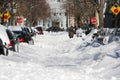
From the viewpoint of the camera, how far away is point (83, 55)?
23.2m

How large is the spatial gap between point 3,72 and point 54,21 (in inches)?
5473

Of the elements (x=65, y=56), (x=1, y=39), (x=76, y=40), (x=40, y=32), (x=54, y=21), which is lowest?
(x=54, y=21)

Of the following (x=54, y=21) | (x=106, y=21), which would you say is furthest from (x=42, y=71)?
(x=54, y=21)

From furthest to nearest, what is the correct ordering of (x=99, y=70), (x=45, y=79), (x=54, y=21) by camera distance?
(x=54, y=21) < (x=99, y=70) < (x=45, y=79)

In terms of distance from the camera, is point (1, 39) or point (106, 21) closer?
point (1, 39)

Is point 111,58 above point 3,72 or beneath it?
beneath

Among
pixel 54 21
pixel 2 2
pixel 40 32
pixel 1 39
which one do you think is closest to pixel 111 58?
pixel 1 39

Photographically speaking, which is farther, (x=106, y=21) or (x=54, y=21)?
(x=54, y=21)

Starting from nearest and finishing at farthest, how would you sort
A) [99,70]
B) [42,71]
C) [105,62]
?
1. [42,71]
2. [99,70]
3. [105,62]

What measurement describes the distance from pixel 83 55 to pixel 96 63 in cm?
535

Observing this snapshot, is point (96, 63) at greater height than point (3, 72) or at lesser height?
lesser

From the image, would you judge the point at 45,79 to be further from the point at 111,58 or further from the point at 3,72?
the point at 111,58

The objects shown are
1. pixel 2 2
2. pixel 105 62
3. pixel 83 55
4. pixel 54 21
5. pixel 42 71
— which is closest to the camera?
pixel 42 71

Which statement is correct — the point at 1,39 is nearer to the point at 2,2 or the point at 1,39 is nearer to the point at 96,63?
the point at 96,63
